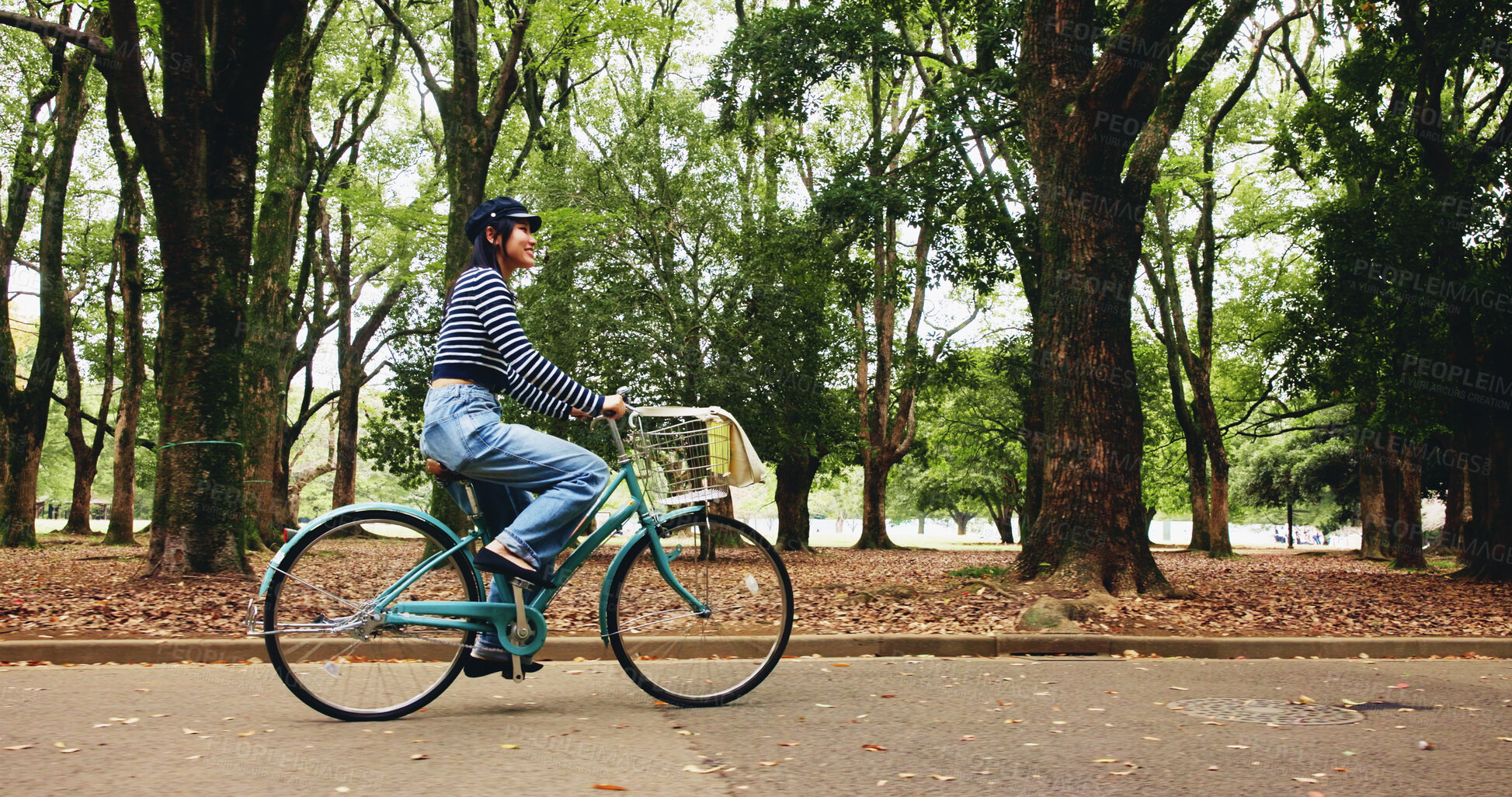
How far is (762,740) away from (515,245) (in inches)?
97.4

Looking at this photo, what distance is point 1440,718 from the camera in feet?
17.4

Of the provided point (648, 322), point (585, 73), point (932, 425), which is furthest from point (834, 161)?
point (932, 425)

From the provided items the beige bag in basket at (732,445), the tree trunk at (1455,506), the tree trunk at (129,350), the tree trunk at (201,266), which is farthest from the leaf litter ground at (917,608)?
the tree trunk at (129,350)

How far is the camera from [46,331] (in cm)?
2088

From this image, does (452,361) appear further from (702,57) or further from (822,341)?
(702,57)

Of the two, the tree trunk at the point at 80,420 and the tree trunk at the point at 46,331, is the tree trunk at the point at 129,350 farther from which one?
the tree trunk at the point at 80,420

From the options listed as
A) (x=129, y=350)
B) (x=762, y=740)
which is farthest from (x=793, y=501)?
(x=762, y=740)

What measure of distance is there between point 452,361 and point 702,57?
25001 millimetres

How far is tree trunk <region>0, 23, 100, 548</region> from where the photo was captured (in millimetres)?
19891

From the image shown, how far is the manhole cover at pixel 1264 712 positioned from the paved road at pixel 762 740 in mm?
110

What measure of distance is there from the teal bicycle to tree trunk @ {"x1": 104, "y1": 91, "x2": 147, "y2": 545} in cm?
1789

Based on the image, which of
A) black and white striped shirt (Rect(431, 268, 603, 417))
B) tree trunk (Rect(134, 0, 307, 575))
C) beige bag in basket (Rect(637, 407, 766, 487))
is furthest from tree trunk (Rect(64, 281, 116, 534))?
beige bag in basket (Rect(637, 407, 766, 487))

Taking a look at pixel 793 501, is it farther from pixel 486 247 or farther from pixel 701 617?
pixel 486 247

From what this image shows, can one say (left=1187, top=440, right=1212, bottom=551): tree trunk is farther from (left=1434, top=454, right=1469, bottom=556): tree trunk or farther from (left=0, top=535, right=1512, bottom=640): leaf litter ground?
(left=0, top=535, right=1512, bottom=640): leaf litter ground
